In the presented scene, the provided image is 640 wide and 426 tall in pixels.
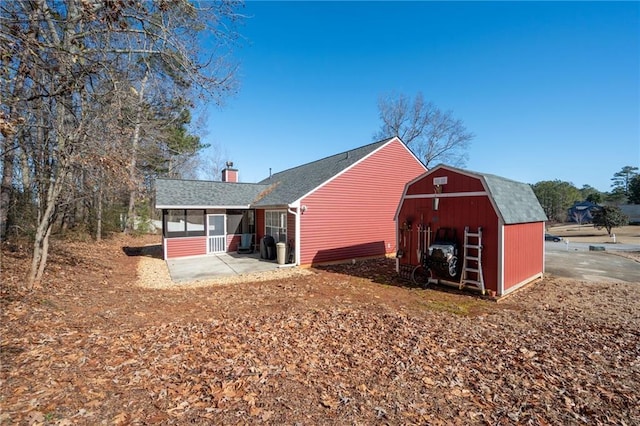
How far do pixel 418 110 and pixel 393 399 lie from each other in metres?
29.5

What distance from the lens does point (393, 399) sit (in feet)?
10.6

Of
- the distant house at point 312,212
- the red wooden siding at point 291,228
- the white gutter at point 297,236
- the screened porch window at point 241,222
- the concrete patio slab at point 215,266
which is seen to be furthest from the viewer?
the screened porch window at point 241,222

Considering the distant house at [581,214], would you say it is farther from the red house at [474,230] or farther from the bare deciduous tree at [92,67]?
the bare deciduous tree at [92,67]

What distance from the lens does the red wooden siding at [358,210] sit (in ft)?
39.6

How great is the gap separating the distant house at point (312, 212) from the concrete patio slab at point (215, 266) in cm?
94

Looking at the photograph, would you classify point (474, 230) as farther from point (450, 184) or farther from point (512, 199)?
point (512, 199)

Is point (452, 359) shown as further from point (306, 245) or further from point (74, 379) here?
point (306, 245)

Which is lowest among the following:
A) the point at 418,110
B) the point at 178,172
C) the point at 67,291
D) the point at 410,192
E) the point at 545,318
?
the point at 545,318

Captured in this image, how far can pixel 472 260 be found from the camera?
26.4 feet

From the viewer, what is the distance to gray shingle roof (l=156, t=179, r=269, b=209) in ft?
43.3

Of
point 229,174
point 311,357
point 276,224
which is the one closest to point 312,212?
point 276,224

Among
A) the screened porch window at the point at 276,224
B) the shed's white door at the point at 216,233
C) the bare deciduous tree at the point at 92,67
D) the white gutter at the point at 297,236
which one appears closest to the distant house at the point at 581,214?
the screened porch window at the point at 276,224

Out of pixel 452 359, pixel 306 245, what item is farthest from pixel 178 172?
pixel 452 359

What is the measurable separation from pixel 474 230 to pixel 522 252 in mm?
1915
